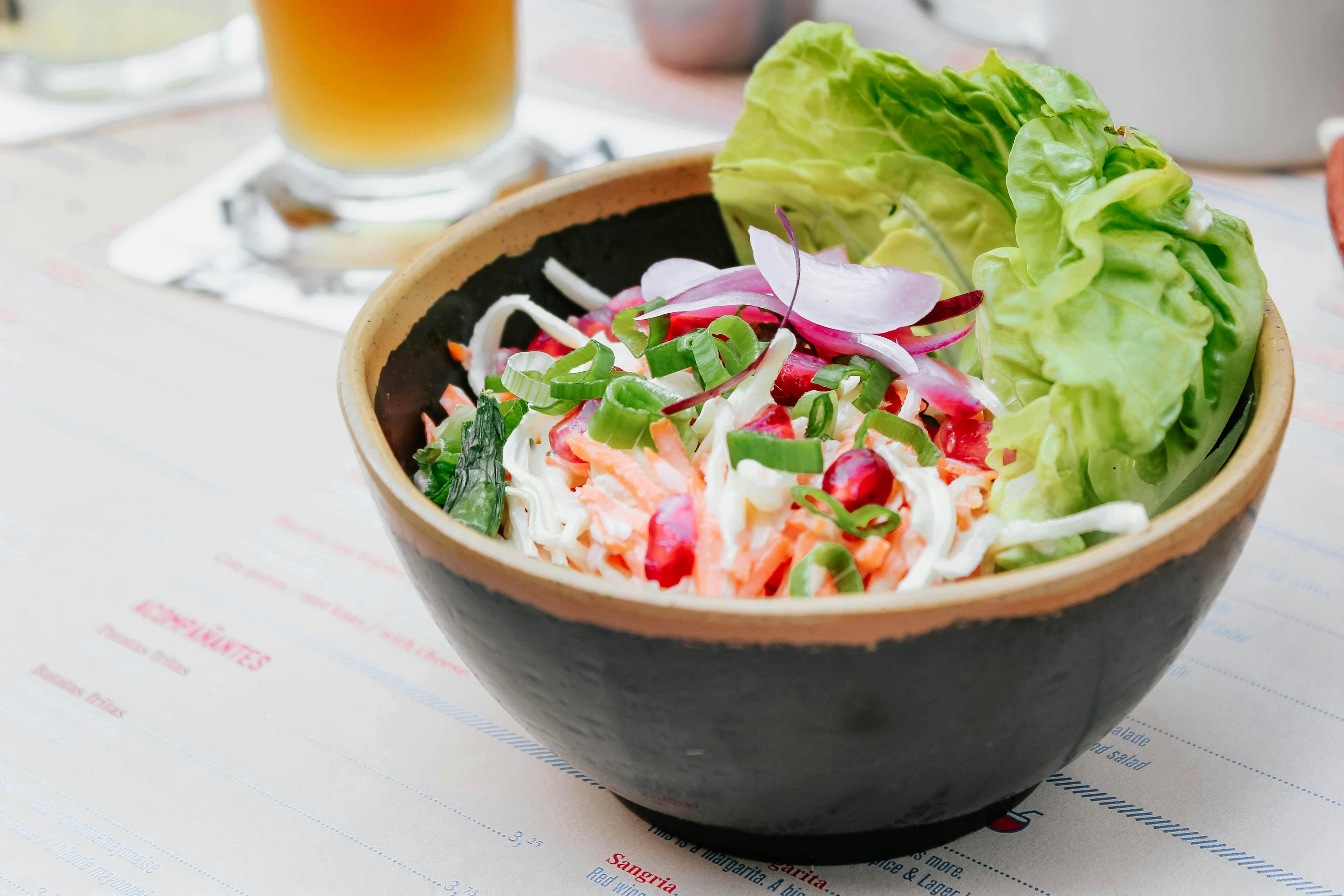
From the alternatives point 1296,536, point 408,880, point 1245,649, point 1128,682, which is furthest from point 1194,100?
point 408,880

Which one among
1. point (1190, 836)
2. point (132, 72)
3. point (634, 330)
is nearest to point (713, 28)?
point (132, 72)

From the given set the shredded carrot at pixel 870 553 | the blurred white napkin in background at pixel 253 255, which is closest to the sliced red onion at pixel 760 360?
the shredded carrot at pixel 870 553

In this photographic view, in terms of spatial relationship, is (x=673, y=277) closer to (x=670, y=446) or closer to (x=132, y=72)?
(x=670, y=446)

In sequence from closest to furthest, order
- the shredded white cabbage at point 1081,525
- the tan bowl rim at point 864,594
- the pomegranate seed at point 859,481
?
1. the tan bowl rim at point 864,594
2. the shredded white cabbage at point 1081,525
3. the pomegranate seed at point 859,481

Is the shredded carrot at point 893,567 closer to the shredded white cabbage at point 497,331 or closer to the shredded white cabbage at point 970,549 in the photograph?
the shredded white cabbage at point 970,549

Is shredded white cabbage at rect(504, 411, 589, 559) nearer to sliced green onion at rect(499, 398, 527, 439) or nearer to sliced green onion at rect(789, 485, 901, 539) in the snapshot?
sliced green onion at rect(499, 398, 527, 439)

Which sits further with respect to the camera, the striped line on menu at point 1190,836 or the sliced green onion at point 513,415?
the sliced green onion at point 513,415

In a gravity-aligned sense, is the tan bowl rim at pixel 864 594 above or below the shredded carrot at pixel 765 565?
above
